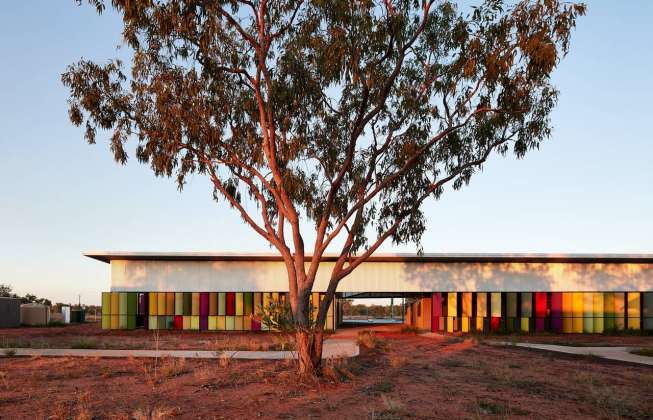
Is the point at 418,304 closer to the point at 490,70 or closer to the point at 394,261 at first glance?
the point at 394,261

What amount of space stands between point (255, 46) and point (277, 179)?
3422mm

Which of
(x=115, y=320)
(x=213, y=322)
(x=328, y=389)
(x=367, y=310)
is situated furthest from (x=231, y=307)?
(x=367, y=310)

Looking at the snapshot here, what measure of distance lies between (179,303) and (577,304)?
23.5m

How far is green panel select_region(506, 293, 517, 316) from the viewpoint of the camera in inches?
1420

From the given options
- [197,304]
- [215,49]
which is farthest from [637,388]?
[197,304]

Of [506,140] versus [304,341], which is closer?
[304,341]

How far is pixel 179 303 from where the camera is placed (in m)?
35.8

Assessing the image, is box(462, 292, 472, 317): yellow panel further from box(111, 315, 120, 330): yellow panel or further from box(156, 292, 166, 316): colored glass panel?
box(111, 315, 120, 330): yellow panel

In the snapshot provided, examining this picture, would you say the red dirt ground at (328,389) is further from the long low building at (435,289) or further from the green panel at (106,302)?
the green panel at (106,302)

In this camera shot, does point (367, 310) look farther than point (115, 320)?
Answer: Yes

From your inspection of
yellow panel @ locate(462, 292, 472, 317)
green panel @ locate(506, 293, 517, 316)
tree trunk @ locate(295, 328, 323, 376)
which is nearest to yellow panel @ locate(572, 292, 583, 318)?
green panel @ locate(506, 293, 517, 316)

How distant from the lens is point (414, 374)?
1616 cm

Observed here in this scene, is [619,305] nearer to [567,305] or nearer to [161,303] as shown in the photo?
[567,305]

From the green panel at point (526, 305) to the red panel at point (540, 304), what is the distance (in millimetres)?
333
